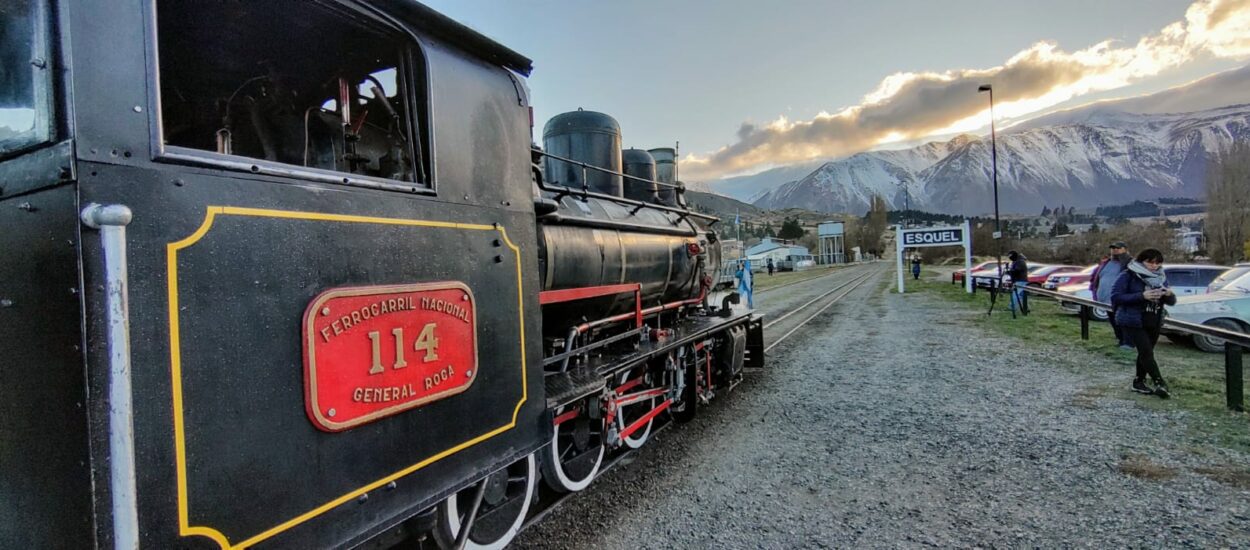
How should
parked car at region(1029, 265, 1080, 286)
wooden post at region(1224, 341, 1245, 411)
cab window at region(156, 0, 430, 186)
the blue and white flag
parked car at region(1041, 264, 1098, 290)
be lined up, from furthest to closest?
parked car at region(1029, 265, 1080, 286), parked car at region(1041, 264, 1098, 290), the blue and white flag, wooden post at region(1224, 341, 1245, 411), cab window at region(156, 0, 430, 186)

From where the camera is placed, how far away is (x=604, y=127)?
591cm

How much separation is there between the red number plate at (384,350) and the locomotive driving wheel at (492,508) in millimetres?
783

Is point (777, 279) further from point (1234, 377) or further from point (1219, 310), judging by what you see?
point (1234, 377)

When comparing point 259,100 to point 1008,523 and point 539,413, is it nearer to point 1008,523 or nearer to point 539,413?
point 539,413

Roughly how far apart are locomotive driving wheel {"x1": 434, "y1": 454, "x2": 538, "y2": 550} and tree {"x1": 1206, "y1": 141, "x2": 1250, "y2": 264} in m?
48.5

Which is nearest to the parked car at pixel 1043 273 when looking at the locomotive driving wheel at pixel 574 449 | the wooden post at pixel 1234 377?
the wooden post at pixel 1234 377

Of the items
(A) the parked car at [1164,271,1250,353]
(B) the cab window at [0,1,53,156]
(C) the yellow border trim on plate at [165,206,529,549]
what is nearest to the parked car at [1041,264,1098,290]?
(A) the parked car at [1164,271,1250,353]

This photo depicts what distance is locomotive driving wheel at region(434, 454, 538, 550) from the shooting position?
9.30 feet

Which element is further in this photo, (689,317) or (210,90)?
(689,317)

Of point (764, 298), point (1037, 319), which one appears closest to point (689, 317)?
point (1037, 319)

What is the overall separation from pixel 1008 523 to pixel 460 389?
12.8 feet

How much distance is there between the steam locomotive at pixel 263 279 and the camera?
1411mm

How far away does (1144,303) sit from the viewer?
251 inches

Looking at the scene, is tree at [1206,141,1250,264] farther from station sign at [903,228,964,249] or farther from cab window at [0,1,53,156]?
cab window at [0,1,53,156]
